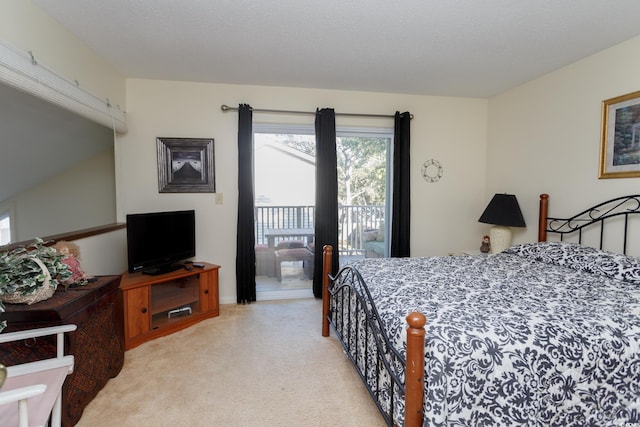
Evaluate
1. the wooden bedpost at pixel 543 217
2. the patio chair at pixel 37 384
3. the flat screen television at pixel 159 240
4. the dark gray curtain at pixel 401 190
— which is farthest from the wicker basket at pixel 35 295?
the wooden bedpost at pixel 543 217

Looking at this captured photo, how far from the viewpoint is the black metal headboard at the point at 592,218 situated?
2435 mm

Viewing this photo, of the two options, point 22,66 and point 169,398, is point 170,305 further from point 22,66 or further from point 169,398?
point 22,66

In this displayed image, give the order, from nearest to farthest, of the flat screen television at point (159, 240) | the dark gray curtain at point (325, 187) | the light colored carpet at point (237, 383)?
the light colored carpet at point (237, 383), the flat screen television at point (159, 240), the dark gray curtain at point (325, 187)

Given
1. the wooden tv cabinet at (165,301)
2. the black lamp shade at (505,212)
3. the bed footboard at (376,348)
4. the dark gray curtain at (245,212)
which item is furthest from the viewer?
the dark gray curtain at (245,212)

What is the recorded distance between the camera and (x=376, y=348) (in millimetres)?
1674

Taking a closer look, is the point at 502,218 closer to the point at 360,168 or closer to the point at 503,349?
the point at 360,168

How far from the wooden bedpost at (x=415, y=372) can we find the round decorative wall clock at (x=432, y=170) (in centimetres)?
292

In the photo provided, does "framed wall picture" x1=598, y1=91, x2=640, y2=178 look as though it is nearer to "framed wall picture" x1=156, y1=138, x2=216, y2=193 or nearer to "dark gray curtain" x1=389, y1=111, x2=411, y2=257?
"dark gray curtain" x1=389, y1=111, x2=411, y2=257

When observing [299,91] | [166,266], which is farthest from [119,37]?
[166,266]

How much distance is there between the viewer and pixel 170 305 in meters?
2.84

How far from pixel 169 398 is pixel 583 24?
3.78 meters

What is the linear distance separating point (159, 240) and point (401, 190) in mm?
2683

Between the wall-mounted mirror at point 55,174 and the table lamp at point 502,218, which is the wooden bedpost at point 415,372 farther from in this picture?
the wall-mounted mirror at point 55,174

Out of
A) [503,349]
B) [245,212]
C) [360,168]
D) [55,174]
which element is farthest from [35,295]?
[360,168]
